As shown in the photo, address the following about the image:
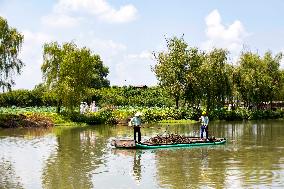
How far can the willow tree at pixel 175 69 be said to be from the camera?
2849 inches

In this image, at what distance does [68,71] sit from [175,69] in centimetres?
1699

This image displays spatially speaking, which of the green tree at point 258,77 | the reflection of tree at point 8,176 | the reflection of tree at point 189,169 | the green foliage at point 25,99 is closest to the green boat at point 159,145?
the reflection of tree at point 189,169

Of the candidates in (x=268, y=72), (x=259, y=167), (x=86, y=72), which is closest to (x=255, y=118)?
(x=268, y=72)

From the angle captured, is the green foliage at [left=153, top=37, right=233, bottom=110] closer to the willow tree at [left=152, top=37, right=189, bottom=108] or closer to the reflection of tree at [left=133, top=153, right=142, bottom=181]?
the willow tree at [left=152, top=37, right=189, bottom=108]

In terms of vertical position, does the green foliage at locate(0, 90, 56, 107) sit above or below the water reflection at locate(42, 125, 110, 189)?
above

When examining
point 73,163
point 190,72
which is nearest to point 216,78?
point 190,72

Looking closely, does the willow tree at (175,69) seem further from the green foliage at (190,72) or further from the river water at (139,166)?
the river water at (139,166)

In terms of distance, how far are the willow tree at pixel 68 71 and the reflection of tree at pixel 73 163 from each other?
2161 centimetres

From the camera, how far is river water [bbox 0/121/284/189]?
21.3 metres

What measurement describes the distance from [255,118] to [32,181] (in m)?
59.1

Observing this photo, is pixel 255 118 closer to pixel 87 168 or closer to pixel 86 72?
pixel 86 72

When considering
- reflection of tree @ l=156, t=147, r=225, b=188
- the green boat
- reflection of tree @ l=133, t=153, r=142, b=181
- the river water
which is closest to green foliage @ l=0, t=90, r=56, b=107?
the river water

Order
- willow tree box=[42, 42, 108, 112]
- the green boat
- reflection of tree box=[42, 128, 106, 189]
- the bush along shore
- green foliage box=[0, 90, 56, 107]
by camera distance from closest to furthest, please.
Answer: reflection of tree box=[42, 128, 106, 189] < the green boat < the bush along shore < willow tree box=[42, 42, 108, 112] < green foliage box=[0, 90, 56, 107]

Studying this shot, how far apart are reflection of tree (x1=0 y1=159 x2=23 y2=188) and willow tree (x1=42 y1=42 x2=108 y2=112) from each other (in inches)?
1344
